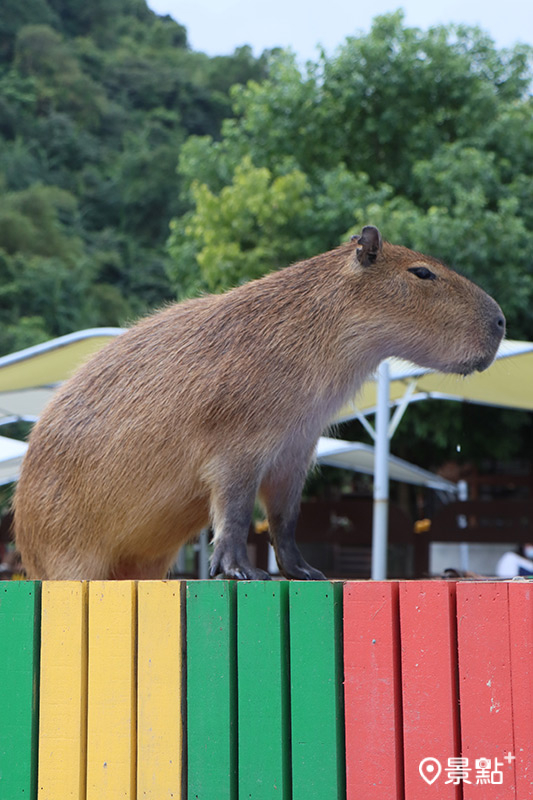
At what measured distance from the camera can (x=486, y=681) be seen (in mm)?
2160

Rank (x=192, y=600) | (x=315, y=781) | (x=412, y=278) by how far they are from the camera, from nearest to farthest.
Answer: (x=315, y=781) < (x=192, y=600) < (x=412, y=278)

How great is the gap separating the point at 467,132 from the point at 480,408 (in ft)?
15.3

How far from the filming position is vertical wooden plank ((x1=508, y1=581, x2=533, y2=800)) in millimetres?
2086

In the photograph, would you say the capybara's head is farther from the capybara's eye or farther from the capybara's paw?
the capybara's paw

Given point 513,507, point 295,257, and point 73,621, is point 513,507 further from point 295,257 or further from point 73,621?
point 73,621

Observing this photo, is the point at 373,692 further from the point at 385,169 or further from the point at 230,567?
the point at 385,169

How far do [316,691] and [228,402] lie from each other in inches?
34.7

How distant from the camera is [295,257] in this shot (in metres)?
14.6

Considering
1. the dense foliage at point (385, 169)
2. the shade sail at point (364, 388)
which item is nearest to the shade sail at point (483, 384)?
the shade sail at point (364, 388)

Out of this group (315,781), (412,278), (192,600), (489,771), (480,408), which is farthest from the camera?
(480,408)

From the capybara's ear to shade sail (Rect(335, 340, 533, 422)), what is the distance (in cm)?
354

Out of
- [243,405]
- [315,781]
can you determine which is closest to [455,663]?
[315,781]

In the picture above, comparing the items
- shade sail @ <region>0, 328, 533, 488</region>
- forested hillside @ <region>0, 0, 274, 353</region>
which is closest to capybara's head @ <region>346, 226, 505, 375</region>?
shade sail @ <region>0, 328, 533, 488</region>

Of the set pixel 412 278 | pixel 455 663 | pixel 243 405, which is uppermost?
pixel 412 278
